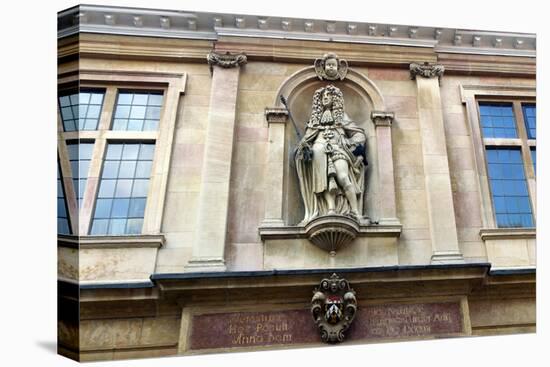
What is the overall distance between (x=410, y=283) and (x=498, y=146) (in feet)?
12.6

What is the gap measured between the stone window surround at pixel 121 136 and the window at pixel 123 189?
0.38ft

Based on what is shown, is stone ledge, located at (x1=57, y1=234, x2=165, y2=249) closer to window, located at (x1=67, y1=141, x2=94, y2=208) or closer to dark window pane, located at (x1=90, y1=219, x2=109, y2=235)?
dark window pane, located at (x1=90, y1=219, x2=109, y2=235)

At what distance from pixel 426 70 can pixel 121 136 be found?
20.6 ft

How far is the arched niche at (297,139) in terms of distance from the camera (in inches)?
316

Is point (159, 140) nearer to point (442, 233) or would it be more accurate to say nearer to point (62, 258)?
point (62, 258)

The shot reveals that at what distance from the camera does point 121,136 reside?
27.1 feet

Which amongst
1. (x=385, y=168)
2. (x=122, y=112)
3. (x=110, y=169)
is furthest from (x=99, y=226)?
(x=385, y=168)

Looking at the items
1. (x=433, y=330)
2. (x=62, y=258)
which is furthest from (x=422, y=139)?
(x=62, y=258)

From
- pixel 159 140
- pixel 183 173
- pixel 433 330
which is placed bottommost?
pixel 433 330

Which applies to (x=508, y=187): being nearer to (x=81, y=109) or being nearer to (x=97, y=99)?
(x=97, y=99)

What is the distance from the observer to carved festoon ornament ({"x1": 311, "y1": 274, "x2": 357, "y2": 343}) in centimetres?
699

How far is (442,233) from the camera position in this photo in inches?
314

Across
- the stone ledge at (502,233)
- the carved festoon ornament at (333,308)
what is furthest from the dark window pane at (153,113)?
the stone ledge at (502,233)

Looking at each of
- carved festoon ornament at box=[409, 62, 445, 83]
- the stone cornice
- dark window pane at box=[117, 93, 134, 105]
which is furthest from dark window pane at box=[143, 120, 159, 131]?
carved festoon ornament at box=[409, 62, 445, 83]
